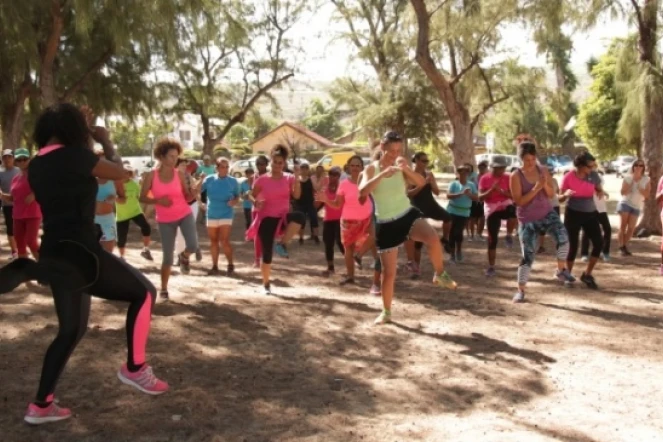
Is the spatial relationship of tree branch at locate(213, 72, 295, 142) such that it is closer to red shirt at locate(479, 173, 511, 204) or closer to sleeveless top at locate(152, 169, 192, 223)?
red shirt at locate(479, 173, 511, 204)

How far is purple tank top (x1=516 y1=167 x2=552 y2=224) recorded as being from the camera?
26.3ft

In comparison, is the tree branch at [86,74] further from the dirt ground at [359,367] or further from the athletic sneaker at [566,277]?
the athletic sneaker at [566,277]

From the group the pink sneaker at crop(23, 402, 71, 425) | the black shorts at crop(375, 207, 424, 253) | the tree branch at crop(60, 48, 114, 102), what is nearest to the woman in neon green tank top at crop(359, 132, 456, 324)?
the black shorts at crop(375, 207, 424, 253)

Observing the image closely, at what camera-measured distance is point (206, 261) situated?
12023 mm

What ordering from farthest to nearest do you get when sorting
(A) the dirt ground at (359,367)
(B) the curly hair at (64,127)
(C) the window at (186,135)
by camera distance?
(C) the window at (186,135)
(A) the dirt ground at (359,367)
(B) the curly hair at (64,127)

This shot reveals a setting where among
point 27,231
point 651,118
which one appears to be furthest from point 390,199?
point 651,118

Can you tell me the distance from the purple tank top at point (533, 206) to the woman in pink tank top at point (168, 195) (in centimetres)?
345

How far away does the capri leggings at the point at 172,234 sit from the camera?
26.1 feet

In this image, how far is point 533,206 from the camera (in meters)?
8.09

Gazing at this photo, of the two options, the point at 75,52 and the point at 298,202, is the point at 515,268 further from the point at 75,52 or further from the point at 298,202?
the point at 75,52

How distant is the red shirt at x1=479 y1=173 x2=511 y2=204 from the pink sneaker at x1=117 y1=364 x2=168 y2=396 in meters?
6.60

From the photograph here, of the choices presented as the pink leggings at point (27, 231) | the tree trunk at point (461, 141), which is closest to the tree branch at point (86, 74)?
the tree trunk at point (461, 141)

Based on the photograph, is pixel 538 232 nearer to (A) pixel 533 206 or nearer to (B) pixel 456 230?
(A) pixel 533 206

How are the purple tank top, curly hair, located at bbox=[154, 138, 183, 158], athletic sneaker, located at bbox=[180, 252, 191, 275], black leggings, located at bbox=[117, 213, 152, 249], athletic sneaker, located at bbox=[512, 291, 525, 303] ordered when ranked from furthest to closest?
black leggings, located at bbox=[117, 213, 152, 249], athletic sneaker, located at bbox=[180, 252, 191, 275], athletic sneaker, located at bbox=[512, 291, 525, 303], the purple tank top, curly hair, located at bbox=[154, 138, 183, 158]
